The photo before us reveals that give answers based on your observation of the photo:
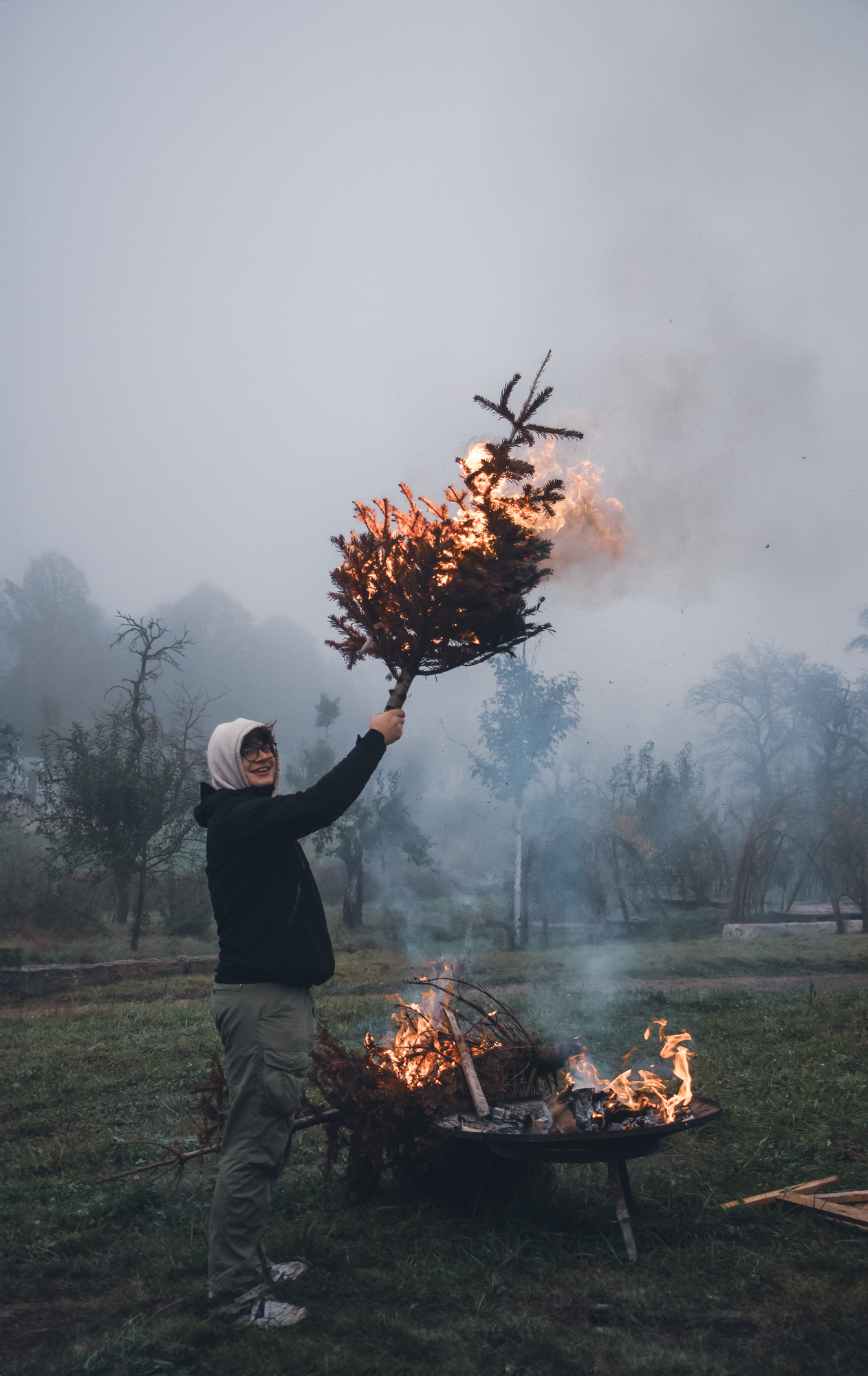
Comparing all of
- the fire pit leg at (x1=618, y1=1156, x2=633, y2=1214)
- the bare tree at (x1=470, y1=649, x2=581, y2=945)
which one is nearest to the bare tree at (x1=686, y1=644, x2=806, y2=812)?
the bare tree at (x1=470, y1=649, x2=581, y2=945)

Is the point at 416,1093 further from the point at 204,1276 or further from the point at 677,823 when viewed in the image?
the point at 677,823

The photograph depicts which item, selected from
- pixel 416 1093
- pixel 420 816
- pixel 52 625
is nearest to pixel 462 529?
pixel 416 1093

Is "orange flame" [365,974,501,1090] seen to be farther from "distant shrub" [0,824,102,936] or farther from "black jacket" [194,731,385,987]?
"distant shrub" [0,824,102,936]

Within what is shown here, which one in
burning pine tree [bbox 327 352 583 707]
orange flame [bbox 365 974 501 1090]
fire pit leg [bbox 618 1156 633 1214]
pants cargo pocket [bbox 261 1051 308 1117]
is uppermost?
burning pine tree [bbox 327 352 583 707]

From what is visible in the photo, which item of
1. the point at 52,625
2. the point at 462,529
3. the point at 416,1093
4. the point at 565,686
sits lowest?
the point at 416,1093

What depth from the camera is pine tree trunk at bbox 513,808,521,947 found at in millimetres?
21884

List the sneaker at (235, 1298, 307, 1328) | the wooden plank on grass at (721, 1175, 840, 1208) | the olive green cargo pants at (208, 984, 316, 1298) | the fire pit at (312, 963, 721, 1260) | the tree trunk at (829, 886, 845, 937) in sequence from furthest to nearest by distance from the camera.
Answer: the tree trunk at (829, 886, 845, 937) < the wooden plank on grass at (721, 1175, 840, 1208) < the fire pit at (312, 963, 721, 1260) < the olive green cargo pants at (208, 984, 316, 1298) < the sneaker at (235, 1298, 307, 1328)

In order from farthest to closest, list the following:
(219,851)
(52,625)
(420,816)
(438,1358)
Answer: (52,625) < (420,816) < (219,851) < (438,1358)

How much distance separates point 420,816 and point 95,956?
95.4ft

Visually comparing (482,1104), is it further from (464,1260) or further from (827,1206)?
(827,1206)

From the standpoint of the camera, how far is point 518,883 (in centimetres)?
2320

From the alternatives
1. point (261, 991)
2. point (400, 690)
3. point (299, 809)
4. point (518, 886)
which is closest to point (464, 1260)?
point (261, 991)

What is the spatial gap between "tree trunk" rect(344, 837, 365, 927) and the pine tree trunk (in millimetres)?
4294

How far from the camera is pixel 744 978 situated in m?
13.9
